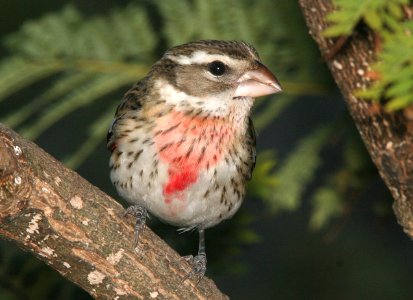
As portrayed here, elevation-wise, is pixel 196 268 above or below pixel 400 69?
below

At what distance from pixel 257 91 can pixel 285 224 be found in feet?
13.9

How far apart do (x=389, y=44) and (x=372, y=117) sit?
Answer: 1442 mm

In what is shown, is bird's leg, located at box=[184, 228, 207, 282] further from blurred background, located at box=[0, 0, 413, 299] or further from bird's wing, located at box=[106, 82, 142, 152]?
bird's wing, located at box=[106, 82, 142, 152]

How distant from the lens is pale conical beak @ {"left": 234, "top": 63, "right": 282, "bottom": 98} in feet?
15.9

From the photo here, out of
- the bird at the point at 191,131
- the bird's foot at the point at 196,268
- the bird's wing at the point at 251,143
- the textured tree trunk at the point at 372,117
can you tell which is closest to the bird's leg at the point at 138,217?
the bird at the point at 191,131

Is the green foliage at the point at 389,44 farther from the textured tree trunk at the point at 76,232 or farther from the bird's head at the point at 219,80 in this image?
the textured tree trunk at the point at 76,232

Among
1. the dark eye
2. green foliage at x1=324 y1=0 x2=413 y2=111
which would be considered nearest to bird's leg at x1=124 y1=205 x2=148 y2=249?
the dark eye

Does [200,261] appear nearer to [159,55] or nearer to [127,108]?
[127,108]

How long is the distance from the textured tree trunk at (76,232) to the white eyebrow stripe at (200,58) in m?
1.05

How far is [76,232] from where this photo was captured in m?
4.01

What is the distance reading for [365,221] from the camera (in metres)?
8.22

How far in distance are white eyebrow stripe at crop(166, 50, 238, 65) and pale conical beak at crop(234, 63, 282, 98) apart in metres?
0.11

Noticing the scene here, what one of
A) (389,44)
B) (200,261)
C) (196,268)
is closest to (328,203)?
(200,261)

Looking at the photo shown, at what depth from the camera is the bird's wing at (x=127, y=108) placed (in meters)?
5.20
